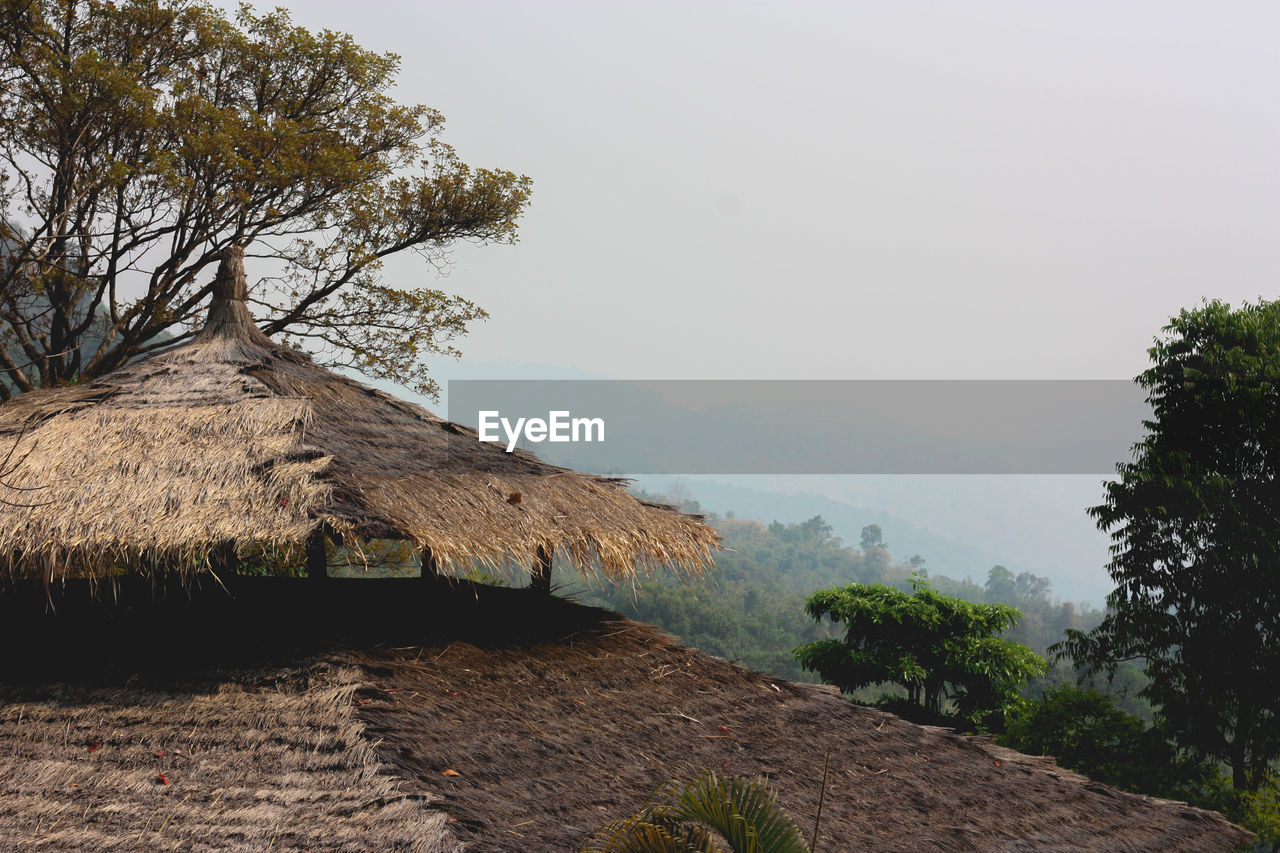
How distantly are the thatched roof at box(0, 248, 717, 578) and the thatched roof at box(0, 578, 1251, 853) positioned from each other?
632 mm

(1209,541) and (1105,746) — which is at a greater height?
(1209,541)

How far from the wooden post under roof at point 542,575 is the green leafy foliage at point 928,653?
13.0 metres

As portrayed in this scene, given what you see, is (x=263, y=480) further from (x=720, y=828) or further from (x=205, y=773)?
(x=720, y=828)

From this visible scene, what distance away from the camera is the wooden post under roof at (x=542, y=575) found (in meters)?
7.11

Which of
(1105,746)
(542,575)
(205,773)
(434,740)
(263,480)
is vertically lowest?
(1105,746)

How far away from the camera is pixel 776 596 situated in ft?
229

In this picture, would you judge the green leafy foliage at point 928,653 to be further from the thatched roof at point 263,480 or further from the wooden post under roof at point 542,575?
the thatched roof at point 263,480

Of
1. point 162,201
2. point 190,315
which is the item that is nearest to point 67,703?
point 162,201

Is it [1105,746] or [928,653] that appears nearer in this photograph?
[1105,746]

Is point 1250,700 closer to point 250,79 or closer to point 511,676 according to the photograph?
point 511,676

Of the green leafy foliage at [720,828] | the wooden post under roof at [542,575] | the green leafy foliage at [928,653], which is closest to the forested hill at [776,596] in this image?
the wooden post under roof at [542,575]

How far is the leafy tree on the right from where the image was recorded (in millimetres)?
15023

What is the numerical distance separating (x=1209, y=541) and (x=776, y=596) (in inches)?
2180

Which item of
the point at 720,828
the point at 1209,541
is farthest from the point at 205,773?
the point at 1209,541
